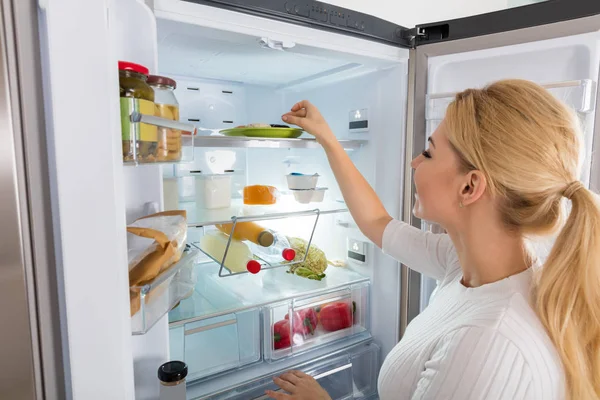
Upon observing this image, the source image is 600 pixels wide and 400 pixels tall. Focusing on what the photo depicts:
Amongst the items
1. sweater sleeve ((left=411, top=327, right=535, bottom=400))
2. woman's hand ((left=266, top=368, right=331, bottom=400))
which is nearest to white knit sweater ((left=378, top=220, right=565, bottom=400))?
sweater sleeve ((left=411, top=327, right=535, bottom=400))

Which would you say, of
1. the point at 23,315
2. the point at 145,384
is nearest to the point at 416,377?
the point at 145,384

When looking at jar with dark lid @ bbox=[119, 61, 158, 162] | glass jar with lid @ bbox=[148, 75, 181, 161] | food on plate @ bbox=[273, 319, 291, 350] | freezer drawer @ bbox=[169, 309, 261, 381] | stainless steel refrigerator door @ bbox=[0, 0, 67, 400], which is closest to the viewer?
stainless steel refrigerator door @ bbox=[0, 0, 67, 400]

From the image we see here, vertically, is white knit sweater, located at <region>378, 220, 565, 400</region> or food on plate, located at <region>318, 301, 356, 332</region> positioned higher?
white knit sweater, located at <region>378, 220, 565, 400</region>

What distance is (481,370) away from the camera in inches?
25.2

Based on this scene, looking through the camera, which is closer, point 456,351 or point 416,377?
point 456,351

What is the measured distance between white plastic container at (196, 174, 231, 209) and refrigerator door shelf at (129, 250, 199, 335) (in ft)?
1.13

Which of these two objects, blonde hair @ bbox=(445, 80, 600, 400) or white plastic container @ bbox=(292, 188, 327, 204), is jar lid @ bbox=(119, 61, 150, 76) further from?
white plastic container @ bbox=(292, 188, 327, 204)

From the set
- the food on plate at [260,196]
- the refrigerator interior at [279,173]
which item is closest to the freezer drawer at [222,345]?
the refrigerator interior at [279,173]

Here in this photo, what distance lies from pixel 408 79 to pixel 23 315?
1.10 m

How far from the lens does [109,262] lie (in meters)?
0.44

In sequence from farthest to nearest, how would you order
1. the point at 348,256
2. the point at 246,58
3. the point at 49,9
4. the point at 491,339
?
the point at 348,256, the point at 246,58, the point at 491,339, the point at 49,9

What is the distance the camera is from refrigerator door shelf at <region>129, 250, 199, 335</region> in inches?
23.2

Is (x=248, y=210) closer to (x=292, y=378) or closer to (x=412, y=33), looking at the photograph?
(x=292, y=378)

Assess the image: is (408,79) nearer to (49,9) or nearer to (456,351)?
(456,351)
